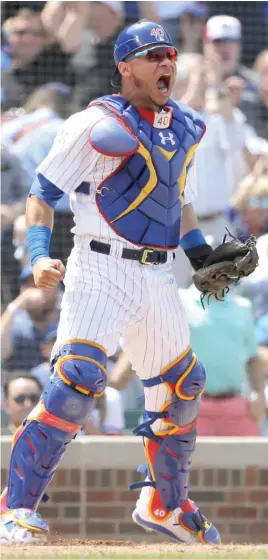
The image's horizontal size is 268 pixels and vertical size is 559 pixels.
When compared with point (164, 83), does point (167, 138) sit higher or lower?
lower

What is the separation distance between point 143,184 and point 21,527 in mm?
1483

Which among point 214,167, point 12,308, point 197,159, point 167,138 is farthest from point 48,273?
point 214,167

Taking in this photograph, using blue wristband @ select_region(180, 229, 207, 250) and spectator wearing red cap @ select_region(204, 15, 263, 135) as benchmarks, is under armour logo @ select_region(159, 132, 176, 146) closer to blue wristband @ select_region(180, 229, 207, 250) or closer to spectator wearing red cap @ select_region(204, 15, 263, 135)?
blue wristband @ select_region(180, 229, 207, 250)

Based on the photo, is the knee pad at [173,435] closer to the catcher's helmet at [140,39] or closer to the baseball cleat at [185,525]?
the baseball cleat at [185,525]

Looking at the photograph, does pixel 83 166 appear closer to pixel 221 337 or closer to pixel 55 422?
pixel 55 422

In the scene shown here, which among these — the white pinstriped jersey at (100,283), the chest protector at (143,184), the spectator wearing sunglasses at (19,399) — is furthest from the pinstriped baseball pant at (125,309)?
the spectator wearing sunglasses at (19,399)

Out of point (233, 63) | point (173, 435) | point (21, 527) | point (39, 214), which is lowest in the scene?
point (21, 527)

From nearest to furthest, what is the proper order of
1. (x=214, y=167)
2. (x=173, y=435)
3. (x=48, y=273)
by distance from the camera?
(x=48, y=273), (x=173, y=435), (x=214, y=167)

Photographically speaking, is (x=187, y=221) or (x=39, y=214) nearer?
(x=39, y=214)

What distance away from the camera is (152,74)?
197 inches

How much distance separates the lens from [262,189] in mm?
8414

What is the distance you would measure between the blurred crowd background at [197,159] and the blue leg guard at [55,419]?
2446 millimetres

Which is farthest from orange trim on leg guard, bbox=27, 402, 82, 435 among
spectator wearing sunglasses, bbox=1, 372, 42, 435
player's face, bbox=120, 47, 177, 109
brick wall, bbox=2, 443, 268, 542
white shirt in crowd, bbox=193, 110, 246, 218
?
white shirt in crowd, bbox=193, 110, 246, 218

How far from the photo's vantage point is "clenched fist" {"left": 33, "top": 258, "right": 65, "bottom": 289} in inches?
186
